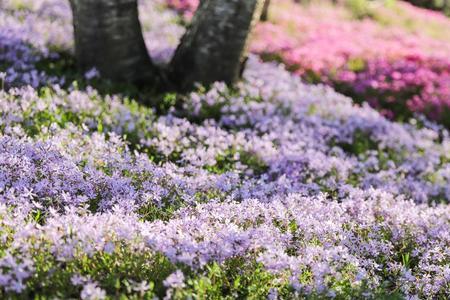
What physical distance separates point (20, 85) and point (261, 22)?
974cm

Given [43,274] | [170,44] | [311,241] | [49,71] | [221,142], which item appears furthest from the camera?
[170,44]

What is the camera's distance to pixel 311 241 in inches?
177

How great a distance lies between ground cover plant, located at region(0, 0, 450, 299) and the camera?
3.70 metres

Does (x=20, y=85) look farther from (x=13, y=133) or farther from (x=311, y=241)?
(x=311, y=241)

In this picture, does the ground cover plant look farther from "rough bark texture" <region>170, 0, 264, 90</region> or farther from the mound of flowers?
the mound of flowers

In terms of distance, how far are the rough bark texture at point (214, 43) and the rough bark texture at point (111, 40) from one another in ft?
1.72

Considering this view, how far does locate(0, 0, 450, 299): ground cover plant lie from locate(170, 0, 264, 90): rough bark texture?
0.28 m

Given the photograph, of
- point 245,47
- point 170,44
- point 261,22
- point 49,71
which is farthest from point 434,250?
point 261,22

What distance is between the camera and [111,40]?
798 centimetres

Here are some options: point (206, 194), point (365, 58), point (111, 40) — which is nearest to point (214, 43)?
point (111, 40)

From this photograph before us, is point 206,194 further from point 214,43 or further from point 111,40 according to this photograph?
point 214,43

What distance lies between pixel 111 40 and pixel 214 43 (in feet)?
4.55

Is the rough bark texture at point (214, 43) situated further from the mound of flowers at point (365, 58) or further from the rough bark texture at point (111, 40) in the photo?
the mound of flowers at point (365, 58)

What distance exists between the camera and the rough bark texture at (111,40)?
775 centimetres
